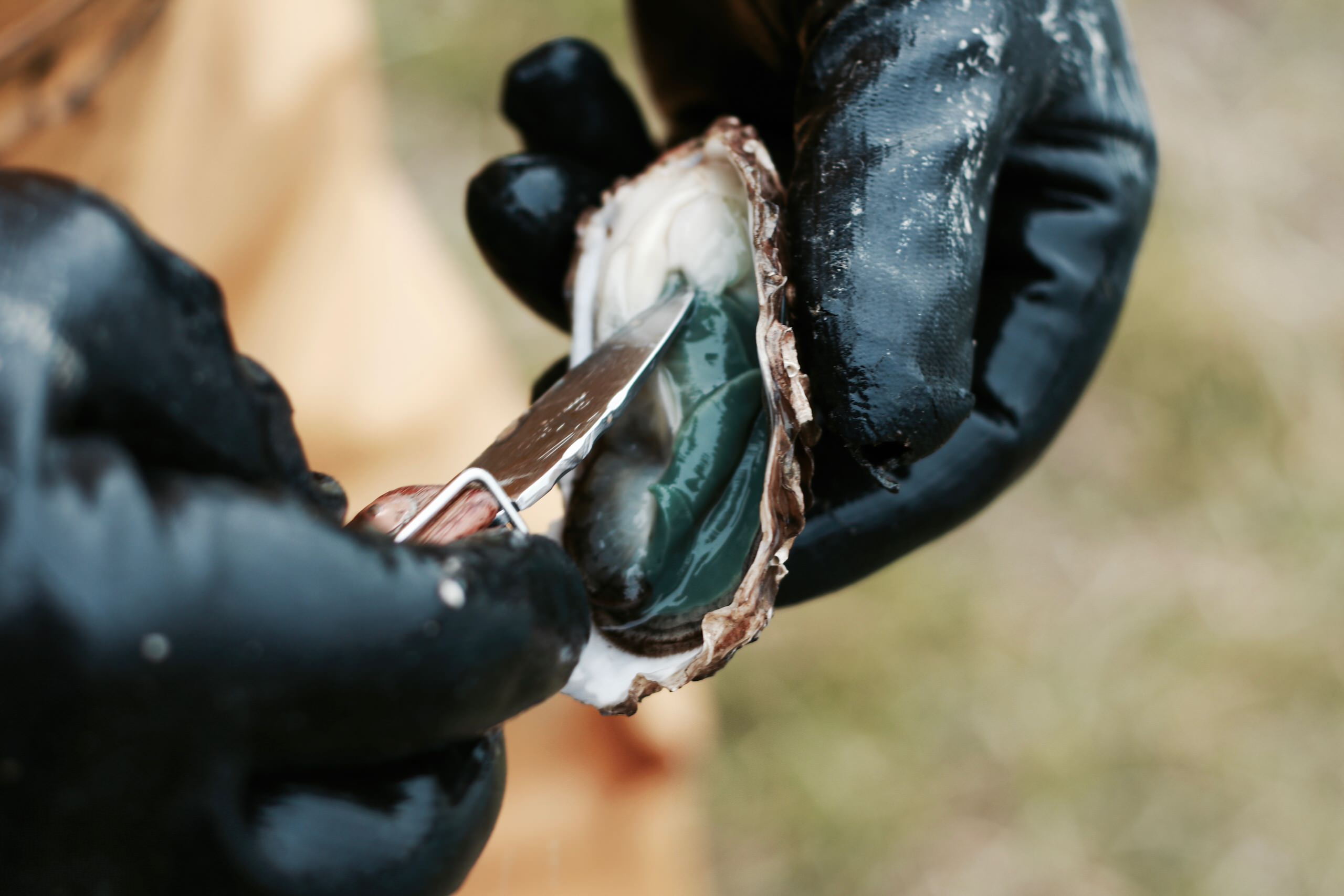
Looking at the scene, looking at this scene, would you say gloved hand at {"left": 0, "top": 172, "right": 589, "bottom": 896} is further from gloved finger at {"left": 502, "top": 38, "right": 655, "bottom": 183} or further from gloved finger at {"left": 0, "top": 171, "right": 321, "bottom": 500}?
gloved finger at {"left": 502, "top": 38, "right": 655, "bottom": 183}

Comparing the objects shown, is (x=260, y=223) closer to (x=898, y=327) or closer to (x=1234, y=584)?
(x=898, y=327)

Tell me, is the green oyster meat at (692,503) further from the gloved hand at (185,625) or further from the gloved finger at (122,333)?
the gloved finger at (122,333)

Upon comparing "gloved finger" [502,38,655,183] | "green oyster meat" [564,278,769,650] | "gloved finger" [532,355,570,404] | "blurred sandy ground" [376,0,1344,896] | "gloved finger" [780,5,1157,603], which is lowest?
"blurred sandy ground" [376,0,1344,896]

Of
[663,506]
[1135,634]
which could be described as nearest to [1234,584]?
[1135,634]

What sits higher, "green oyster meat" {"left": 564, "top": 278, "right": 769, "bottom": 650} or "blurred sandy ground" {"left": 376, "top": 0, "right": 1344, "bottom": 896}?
"green oyster meat" {"left": 564, "top": 278, "right": 769, "bottom": 650}

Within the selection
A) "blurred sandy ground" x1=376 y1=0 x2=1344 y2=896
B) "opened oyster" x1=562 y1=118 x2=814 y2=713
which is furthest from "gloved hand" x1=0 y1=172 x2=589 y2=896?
"blurred sandy ground" x1=376 y1=0 x2=1344 y2=896

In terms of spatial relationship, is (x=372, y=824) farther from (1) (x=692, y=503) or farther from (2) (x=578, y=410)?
(1) (x=692, y=503)
